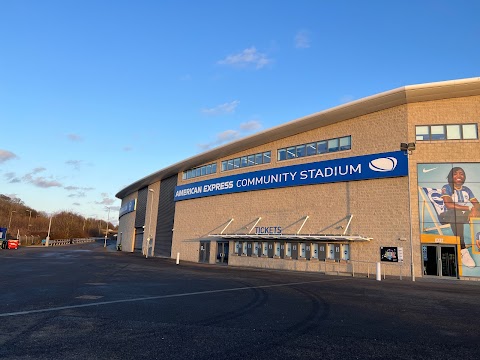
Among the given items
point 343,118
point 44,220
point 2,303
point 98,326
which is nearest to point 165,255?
point 343,118

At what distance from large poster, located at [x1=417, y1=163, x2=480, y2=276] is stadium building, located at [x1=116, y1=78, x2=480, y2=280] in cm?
6

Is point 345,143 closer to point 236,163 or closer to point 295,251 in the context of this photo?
Answer: point 295,251

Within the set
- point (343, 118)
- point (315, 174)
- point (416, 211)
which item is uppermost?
point (343, 118)

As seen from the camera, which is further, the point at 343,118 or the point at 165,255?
the point at 165,255

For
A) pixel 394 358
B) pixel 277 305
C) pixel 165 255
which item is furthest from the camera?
pixel 165 255

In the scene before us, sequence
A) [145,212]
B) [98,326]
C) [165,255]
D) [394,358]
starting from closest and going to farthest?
[394,358] < [98,326] < [165,255] < [145,212]

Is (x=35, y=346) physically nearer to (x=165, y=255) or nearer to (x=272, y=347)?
(x=272, y=347)

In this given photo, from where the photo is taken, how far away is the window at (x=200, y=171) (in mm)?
39281

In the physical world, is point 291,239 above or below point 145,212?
below

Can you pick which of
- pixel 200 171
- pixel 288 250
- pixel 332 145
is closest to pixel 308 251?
pixel 288 250

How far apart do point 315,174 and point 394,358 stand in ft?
75.8

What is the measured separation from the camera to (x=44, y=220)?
131 metres

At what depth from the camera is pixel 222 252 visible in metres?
35.3

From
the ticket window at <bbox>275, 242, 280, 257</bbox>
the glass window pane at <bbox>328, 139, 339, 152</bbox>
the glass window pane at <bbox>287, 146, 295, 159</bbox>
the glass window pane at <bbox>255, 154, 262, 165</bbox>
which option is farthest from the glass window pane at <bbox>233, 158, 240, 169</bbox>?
the glass window pane at <bbox>328, 139, 339, 152</bbox>
